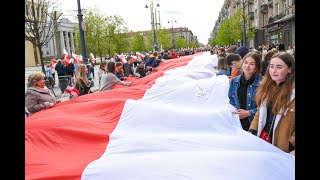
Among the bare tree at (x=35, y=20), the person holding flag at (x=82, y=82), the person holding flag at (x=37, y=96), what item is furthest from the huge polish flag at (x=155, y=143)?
the bare tree at (x=35, y=20)

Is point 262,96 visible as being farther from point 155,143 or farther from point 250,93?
point 155,143

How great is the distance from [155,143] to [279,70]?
1416 millimetres

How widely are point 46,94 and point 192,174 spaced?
3.85 metres

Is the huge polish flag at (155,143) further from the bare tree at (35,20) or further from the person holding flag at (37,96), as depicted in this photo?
the bare tree at (35,20)

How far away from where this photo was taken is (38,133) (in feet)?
12.6

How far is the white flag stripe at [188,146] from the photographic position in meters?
2.65

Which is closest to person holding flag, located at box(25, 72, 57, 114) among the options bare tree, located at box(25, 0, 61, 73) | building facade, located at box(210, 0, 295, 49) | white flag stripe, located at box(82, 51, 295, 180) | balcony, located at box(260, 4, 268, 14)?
white flag stripe, located at box(82, 51, 295, 180)

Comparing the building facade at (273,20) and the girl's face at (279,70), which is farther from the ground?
the building facade at (273,20)

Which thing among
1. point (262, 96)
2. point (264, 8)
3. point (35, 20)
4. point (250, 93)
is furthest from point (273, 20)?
point (262, 96)

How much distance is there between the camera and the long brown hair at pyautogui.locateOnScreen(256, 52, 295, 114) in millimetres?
2789
